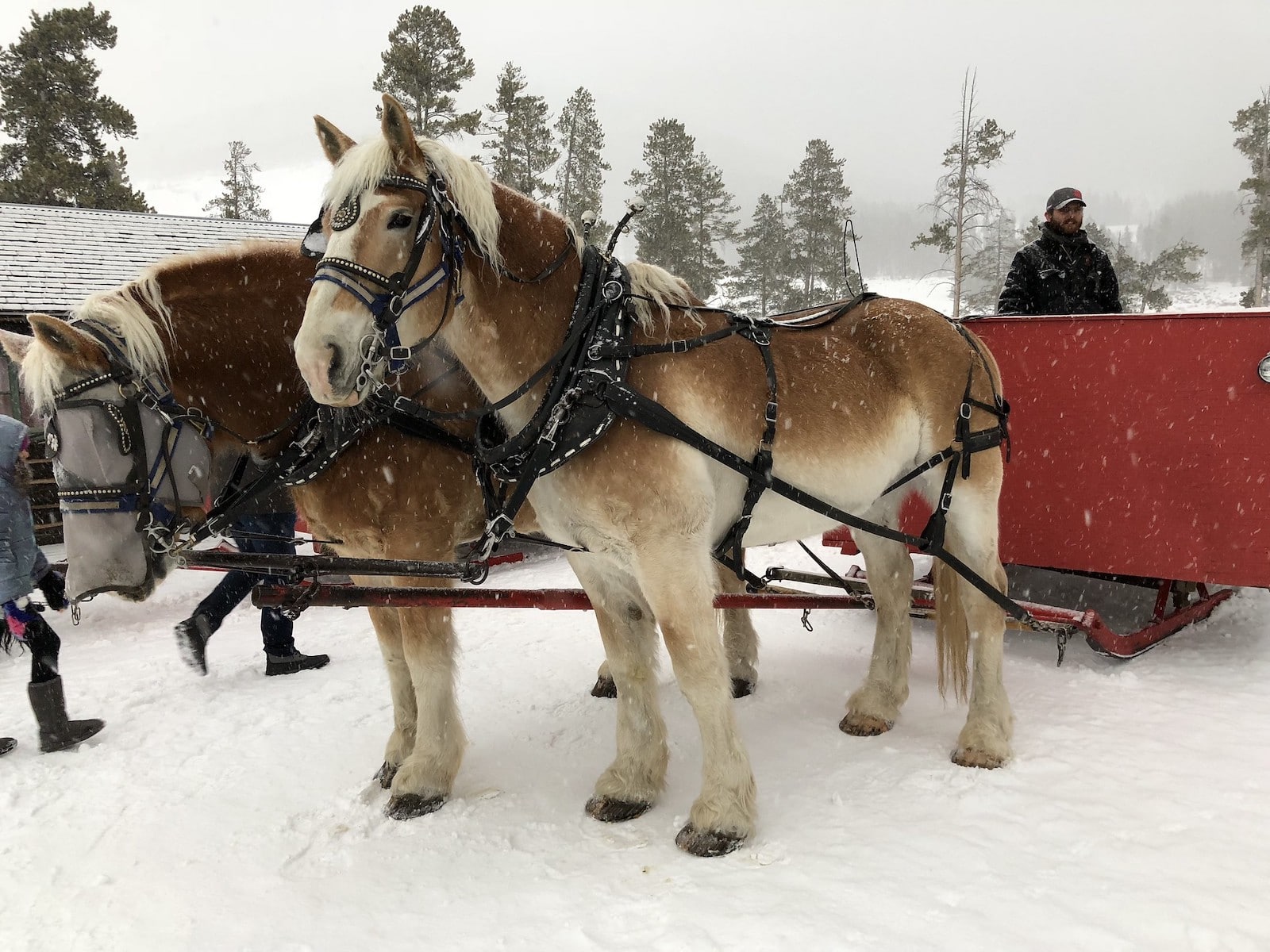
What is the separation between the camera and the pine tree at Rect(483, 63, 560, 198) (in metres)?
20.9

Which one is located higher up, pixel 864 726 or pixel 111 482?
pixel 111 482

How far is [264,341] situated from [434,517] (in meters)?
0.98

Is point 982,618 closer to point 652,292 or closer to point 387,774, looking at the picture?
point 652,292

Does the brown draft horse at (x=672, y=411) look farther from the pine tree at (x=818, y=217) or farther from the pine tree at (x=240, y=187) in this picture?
the pine tree at (x=240, y=187)

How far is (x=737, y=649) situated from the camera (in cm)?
408

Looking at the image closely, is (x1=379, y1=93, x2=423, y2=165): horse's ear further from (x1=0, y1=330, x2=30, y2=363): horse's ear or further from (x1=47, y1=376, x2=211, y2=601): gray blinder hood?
(x1=0, y1=330, x2=30, y2=363): horse's ear

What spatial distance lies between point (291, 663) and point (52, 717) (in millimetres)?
1280

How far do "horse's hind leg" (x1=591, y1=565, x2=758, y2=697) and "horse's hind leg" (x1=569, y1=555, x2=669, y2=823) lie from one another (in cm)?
103

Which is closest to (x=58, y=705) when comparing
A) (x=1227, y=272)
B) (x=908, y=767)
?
(x=908, y=767)

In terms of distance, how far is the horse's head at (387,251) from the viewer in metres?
1.96

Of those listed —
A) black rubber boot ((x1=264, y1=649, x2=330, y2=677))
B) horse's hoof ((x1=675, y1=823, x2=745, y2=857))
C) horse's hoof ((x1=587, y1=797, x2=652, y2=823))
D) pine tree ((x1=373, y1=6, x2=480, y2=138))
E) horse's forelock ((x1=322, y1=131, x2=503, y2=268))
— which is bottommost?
black rubber boot ((x1=264, y1=649, x2=330, y2=677))

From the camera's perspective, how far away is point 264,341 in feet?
9.46

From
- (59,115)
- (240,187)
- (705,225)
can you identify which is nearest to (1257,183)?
(705,225)

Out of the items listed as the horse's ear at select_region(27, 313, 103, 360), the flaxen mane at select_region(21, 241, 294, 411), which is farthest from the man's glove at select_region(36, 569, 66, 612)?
the horse's ear at select_region(27, 313, 103, 360)
